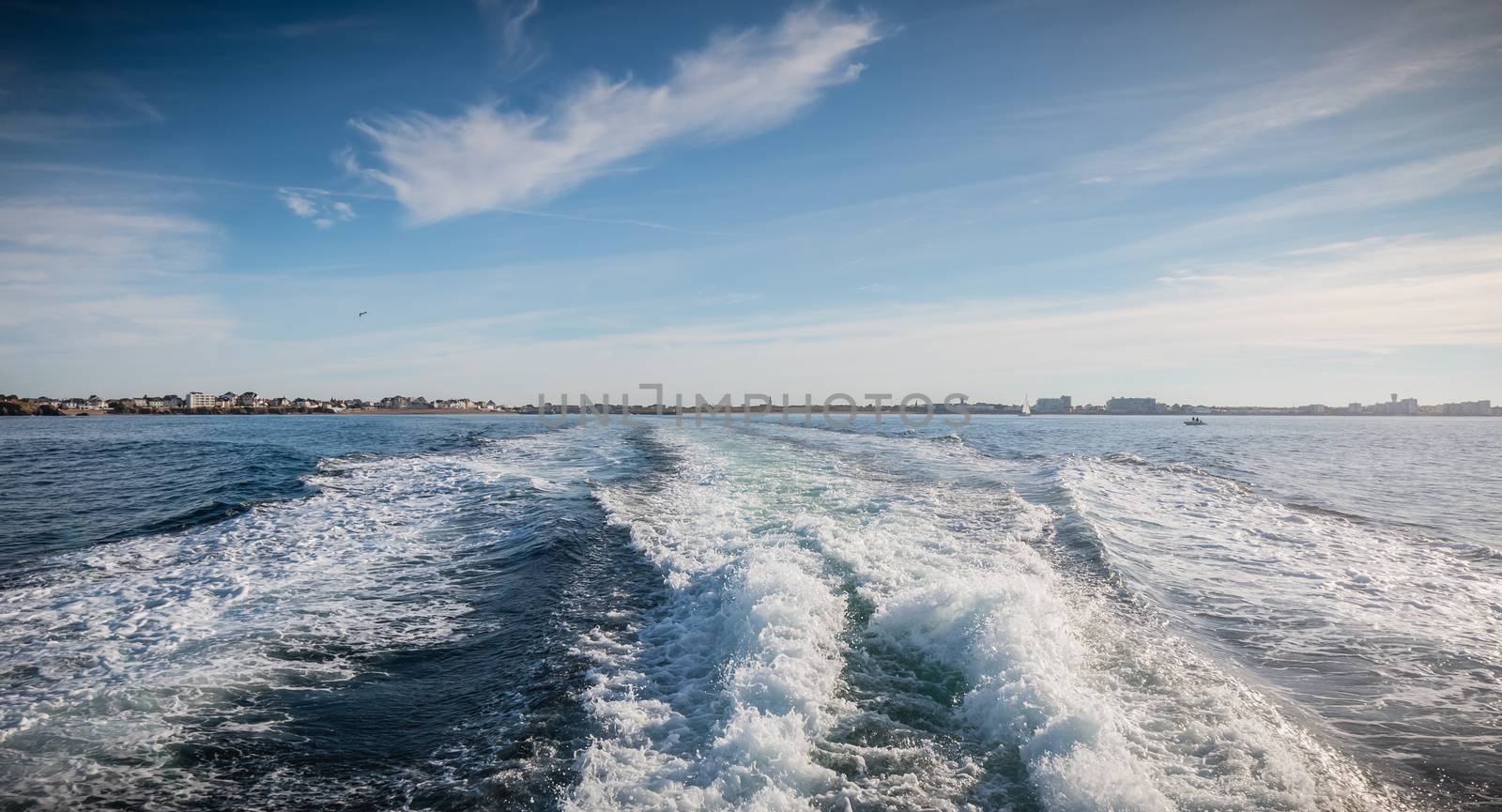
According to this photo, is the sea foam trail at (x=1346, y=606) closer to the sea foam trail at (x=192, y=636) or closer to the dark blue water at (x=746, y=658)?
the dark blue water at (x=746, y=658)

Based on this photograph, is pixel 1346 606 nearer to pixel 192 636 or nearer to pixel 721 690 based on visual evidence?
pixel 721 690

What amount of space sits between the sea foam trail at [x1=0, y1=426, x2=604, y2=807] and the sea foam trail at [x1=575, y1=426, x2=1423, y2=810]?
8.45 ft

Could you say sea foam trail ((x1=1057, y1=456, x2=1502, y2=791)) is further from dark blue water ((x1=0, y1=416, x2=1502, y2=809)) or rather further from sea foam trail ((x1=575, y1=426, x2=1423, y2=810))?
sea foam trail ((x1=575, y1=426, x2=1423, y2=810))

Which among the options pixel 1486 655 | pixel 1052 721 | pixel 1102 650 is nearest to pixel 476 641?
pixel 1052 721

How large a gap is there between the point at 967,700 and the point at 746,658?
193 cm

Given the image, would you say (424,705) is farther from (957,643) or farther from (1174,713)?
(1174,713)

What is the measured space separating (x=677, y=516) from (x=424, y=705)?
747cm

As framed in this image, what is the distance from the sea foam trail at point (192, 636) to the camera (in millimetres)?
4492

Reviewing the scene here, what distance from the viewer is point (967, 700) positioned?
17.2 ft

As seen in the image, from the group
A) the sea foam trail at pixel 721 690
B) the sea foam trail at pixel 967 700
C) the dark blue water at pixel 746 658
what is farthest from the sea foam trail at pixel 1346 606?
the sea foam trail at pixel 721 690

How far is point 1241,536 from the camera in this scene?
11.7 m

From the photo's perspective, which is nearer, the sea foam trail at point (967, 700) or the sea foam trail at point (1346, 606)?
the sea foam trail at point (967, 700)

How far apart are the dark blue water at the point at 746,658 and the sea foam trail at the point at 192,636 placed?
0.04 meters

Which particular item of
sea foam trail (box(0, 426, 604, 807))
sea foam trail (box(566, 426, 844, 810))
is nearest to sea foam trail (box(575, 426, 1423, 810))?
sea foam trail (box(566, 426, 844, 810))
